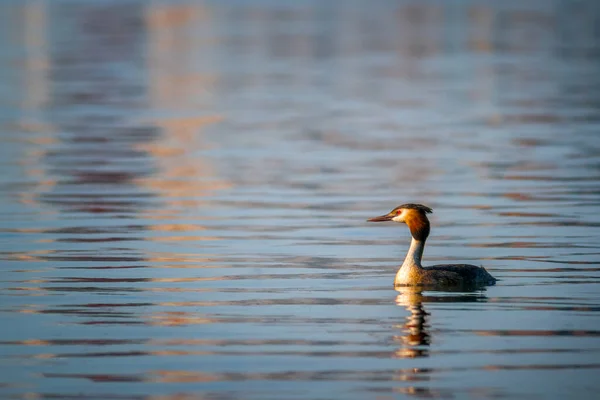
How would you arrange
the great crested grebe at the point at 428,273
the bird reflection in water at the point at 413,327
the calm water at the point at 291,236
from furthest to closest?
the great crested grebe at the point at 428,273, the bird reflection in water at the point at 413,327, the calm water at the point at 291,236

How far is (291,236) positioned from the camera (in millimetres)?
18344

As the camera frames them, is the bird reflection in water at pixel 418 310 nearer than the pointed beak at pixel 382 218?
Yes

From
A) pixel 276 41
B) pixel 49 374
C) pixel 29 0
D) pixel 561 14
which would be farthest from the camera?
pixel 29 0

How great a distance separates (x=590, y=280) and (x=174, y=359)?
489 cm

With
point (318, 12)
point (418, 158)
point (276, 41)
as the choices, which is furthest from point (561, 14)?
point (418, 158)

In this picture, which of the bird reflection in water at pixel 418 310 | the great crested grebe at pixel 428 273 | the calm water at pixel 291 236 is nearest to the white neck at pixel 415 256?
the great crested grebe at pixel 428 273

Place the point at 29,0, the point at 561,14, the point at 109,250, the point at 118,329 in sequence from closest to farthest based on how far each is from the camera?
1. the point at 118,329
2. the point at 109,250
3. the point at 561,14
4. the point at 29,0

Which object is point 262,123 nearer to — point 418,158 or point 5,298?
point 418,158

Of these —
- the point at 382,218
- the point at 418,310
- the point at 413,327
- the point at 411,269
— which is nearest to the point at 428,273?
the point at 411,269

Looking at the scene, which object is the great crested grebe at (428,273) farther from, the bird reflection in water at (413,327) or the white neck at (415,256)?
the bird reflection in water at (413,327)

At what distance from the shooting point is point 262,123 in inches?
1380

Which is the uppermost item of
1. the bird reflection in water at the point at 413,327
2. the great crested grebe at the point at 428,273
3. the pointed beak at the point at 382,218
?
the pointed beak at the point at 382,218

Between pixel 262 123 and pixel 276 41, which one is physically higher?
pixel 276 41

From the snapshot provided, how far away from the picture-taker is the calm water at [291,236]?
11422 millimetres
